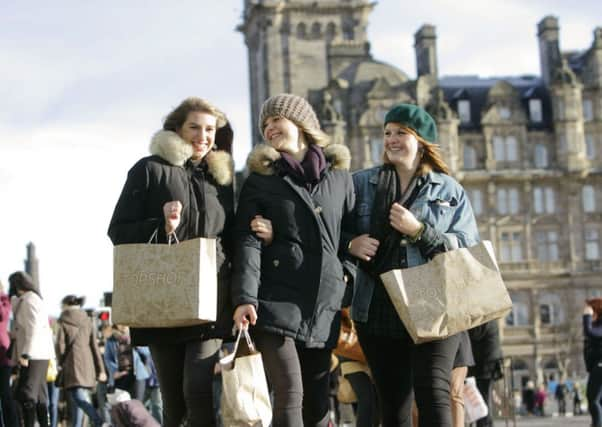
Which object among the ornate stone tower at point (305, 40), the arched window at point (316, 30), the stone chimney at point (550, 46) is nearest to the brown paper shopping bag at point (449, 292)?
the ornate stone tower at point (305, 40)

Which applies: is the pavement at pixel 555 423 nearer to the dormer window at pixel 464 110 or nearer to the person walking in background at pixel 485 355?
the person walking in background at pixel 485 355

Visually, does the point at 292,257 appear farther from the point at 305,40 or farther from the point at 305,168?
the point at 305,40

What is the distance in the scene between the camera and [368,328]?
289 inches

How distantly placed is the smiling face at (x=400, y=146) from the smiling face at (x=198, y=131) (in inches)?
41.8

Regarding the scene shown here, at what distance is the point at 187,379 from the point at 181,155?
1312mm

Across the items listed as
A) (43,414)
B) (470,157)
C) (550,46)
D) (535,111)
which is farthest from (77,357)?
(550,46)

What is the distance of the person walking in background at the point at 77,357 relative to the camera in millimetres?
14383

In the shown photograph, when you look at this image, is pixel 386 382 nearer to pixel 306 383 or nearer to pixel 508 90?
pixel 306 383

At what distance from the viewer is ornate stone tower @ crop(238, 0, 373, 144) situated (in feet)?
204

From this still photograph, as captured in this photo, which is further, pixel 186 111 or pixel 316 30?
pixel 316 30

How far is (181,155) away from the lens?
24.1 ft

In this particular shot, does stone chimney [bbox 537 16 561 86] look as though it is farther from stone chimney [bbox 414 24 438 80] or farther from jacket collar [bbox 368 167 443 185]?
jacket collar [bbox 368 167 443 185]

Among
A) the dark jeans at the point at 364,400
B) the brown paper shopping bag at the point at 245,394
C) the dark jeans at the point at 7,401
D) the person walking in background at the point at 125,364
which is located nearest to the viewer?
the brown paper shopping bag at the point at 245,394

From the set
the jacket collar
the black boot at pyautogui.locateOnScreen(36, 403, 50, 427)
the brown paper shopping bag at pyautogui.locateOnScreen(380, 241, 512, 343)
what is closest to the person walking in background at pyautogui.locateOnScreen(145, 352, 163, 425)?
the black boot at pyautogui.locateOnScreen(36, 403, 50, 427)
